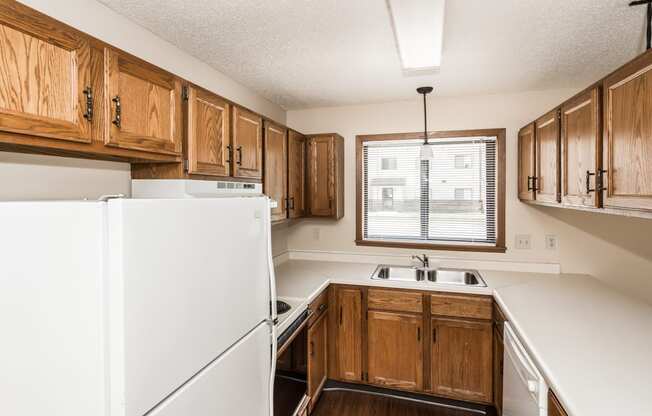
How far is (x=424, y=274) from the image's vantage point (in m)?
3.08

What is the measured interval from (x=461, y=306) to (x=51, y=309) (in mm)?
2386

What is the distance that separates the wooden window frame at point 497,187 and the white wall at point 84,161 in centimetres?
173

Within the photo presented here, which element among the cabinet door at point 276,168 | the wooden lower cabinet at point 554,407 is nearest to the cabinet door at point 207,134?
the cabinet door at point 276,168

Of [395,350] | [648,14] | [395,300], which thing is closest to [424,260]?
[395,300]

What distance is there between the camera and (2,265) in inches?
26.1

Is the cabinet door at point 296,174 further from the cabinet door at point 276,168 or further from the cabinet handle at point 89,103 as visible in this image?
the cabinet handle at point 89,103

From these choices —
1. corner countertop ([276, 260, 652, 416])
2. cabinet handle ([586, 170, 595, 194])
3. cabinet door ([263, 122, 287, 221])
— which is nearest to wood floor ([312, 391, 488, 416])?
corner countertop ([276, 260, 652, 416])

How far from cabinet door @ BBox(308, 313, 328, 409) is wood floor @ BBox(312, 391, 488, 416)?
104mm

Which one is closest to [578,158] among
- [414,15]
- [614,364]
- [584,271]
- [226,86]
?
[614,364]

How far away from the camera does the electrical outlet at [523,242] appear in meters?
2.92

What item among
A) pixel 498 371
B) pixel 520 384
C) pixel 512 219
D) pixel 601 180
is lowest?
pixel 498 371

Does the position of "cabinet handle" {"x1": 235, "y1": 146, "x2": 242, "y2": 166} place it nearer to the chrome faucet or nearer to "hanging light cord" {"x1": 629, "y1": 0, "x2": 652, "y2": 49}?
the chrome faucet

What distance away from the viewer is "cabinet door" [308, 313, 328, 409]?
7.77 ft

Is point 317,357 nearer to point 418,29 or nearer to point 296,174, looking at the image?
point 296,174
